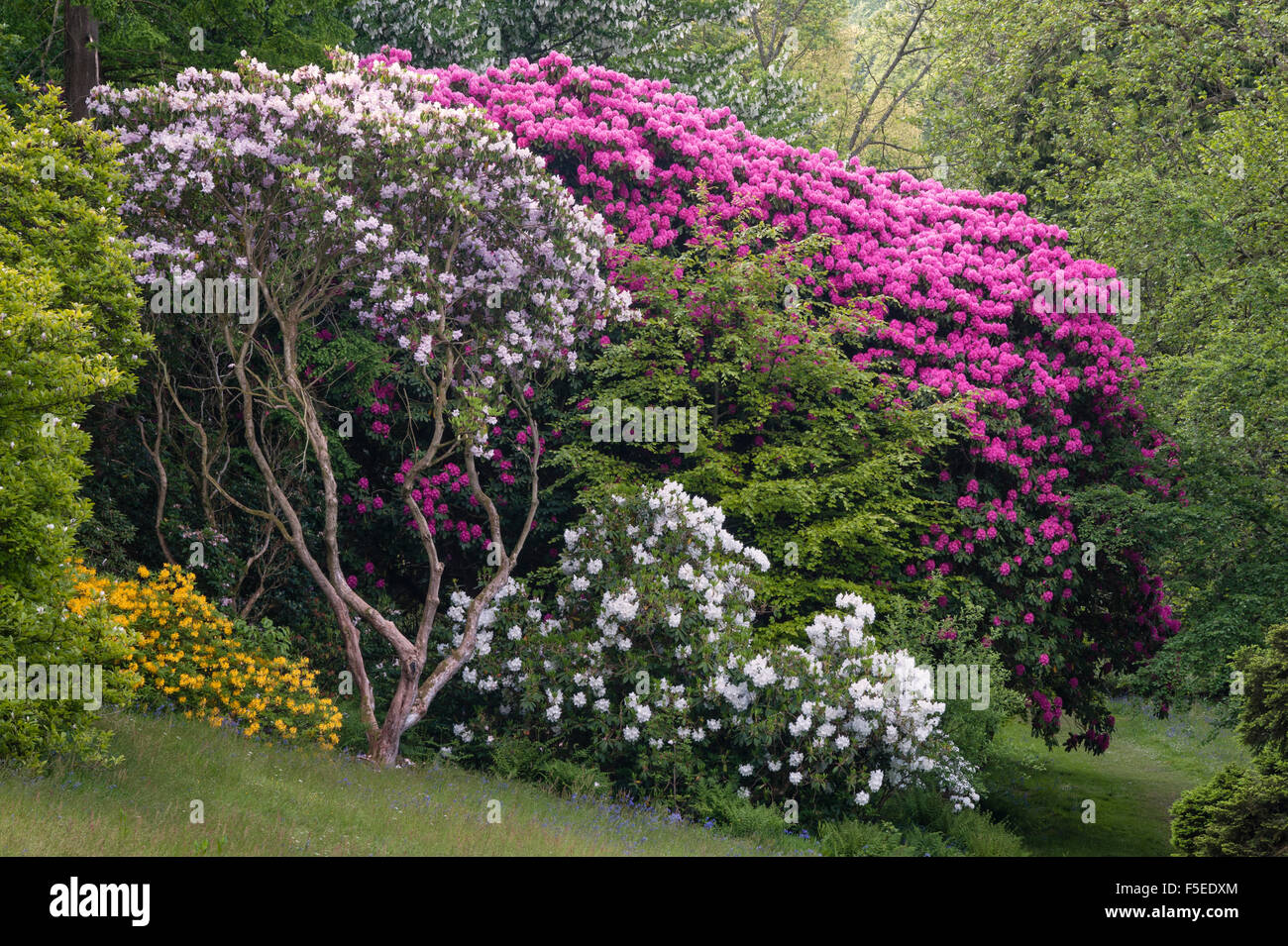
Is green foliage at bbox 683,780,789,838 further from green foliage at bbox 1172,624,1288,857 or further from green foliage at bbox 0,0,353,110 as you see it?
green foliage at bbox 0,0,353,110

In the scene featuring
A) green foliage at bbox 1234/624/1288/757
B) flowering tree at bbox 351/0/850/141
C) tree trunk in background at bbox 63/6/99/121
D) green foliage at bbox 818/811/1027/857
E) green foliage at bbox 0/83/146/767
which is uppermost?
flowering tree at bbox 351/0/850/141

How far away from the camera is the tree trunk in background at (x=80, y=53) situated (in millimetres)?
11445

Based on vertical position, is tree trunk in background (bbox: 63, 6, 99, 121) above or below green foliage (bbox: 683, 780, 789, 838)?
above

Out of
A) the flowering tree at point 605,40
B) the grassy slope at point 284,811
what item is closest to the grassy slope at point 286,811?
the grassy slope at point 284,811

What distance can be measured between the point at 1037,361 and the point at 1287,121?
4.79 meters

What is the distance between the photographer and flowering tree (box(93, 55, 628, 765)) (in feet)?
31.8

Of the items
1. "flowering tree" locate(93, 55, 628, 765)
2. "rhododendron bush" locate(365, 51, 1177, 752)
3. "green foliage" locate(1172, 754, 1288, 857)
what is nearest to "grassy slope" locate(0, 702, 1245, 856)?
"flowering tree" locate(93, 55, 628, 765)

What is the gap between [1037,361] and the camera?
1404 cm

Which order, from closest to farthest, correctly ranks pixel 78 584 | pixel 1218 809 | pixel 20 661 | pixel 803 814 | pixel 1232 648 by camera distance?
1. pixel 20 661
2. pixel 78 584
3. pixel 1218 809
4. pixel 803 814
5. pixel 1232 648

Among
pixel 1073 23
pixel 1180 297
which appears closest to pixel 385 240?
pixel 1180 297

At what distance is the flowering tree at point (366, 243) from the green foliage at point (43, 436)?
913 mm

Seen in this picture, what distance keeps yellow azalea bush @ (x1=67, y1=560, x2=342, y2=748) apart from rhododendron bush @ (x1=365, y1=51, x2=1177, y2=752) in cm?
574

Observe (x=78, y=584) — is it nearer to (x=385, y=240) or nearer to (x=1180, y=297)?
(x=385, y=240)

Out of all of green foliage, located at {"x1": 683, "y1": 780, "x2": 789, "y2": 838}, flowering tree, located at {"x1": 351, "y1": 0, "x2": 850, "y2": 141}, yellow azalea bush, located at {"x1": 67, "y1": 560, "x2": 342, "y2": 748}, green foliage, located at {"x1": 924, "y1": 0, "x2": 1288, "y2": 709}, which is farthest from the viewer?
flowering tree, located at {"x1": 351, "y1": 0, "x2": 850, "y2": 141}
